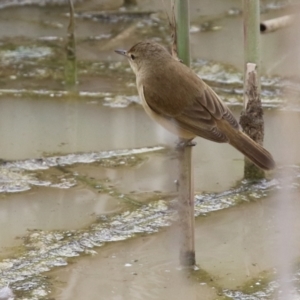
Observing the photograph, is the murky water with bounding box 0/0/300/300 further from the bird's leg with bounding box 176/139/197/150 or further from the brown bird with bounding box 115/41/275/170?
the bird's leg with bounding box 176/139/197/150

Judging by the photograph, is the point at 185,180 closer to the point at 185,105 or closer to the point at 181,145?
the point at 181,145

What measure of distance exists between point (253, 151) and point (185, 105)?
1.40 feet

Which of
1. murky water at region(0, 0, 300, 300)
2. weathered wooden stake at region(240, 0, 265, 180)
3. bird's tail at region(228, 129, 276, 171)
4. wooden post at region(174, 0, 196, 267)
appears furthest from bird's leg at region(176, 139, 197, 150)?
weathered wooden stake at region(240, 0, 265, 180)

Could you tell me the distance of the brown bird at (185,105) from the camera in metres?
3.69

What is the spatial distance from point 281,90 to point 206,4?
211 centimetres

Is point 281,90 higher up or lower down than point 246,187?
higher up

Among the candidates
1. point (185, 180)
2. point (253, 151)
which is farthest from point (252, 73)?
point (185, 180)

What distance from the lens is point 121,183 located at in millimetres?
4480

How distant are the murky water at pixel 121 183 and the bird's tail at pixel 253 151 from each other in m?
0.21

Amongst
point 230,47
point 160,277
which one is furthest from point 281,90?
point 160,277

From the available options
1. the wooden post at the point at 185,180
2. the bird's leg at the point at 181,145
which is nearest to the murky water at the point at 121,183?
the wooden post at the point at 185,180

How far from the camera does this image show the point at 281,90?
5.68m

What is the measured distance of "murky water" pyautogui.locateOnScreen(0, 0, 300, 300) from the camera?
3.49 meters

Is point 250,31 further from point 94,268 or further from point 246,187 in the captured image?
point 94,268
